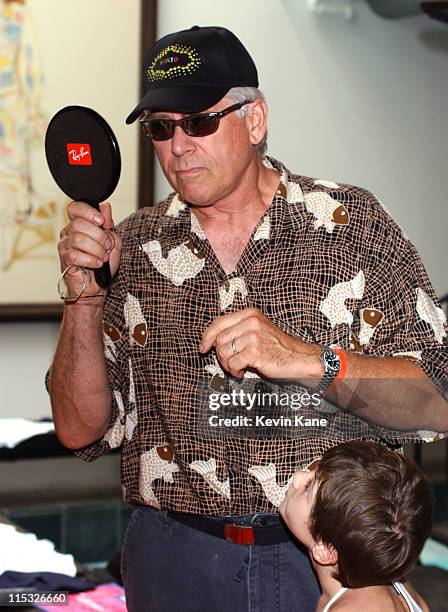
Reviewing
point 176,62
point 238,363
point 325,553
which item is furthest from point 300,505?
point 176,62

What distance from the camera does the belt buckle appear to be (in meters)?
1.65

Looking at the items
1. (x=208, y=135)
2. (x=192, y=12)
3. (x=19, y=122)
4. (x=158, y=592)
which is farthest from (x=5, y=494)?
(x=208, y=135)

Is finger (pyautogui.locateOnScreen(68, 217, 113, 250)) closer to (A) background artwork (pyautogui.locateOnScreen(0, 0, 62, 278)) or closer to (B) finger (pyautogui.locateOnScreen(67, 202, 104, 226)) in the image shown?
(B) finger (pyautogui.locateOnScreen(67, 202, 104, 226))

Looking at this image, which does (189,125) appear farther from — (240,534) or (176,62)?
(240,534)

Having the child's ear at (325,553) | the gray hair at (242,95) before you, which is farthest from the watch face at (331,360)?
the gray hair at (242,95)

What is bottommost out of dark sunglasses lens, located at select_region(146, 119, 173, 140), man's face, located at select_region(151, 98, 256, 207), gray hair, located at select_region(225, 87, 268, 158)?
man's face, located at select_region(151, 98, 256, 207)

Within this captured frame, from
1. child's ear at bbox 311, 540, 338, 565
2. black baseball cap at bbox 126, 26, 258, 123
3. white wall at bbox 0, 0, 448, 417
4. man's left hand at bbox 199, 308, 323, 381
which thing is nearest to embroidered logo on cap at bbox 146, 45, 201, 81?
black baseball cap at bbox 126, 26, 258, 123

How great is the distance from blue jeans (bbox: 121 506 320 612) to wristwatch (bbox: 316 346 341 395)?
0.29 meters

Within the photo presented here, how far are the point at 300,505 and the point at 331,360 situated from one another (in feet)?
0.85

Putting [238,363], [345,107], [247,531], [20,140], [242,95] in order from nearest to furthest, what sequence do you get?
[238,363], [247,531], [242,95], [20,140], [345,107]

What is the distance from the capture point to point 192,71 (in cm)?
170

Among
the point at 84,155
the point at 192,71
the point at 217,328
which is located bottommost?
the point at 217,328

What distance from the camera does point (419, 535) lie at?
1580 millimetres

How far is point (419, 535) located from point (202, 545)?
366 mm
